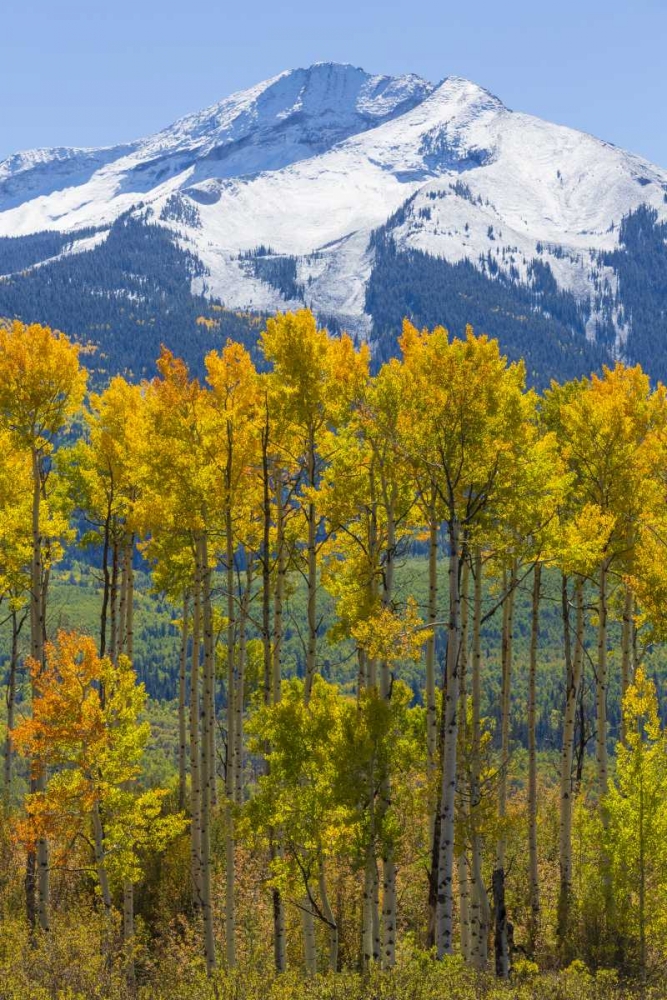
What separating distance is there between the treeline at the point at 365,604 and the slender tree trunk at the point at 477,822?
0.07m

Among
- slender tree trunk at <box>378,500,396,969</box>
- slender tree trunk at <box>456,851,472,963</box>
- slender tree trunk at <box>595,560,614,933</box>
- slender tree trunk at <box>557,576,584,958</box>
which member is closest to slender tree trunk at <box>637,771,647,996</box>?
slender tree trunk at <box>595,560,614,933</box>

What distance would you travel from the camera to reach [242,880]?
82.7 ft

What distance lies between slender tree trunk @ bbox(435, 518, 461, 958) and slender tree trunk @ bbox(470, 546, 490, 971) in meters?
1.43

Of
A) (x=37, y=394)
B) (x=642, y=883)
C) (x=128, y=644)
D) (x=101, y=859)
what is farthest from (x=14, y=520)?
(x=642, y=883)

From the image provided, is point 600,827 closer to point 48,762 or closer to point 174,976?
point 174,976

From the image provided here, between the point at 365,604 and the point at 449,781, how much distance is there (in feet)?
12.9

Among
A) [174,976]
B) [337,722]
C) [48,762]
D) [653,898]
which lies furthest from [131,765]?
[653,898]

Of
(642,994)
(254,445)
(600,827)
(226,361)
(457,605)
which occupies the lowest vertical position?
(642,994)

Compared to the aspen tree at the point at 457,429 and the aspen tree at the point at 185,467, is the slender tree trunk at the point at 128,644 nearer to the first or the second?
the aspen tree at the point at 185,467

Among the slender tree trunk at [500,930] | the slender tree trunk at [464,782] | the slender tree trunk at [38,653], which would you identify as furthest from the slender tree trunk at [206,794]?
the slender tree trunk at [500,930]

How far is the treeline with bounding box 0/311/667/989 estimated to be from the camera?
15.9 m

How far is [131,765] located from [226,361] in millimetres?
9039

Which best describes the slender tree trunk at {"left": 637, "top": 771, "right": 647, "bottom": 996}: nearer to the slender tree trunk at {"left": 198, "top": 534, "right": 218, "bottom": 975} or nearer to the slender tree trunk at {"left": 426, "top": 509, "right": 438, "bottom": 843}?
the slender tree trunk at {"left": 426, "top": 509, "right": 438, "bottom": 843}

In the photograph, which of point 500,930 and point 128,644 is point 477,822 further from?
point 128,644
